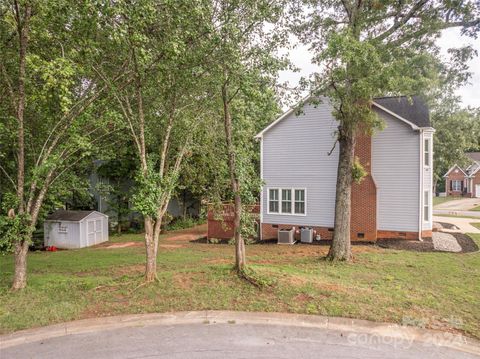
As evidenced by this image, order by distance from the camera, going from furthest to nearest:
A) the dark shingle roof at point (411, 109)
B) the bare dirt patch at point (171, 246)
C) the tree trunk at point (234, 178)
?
the bare dirt patch at point (171, 246) → the dark shingle roof at point (411, 109) → the tree trunk at point (234, 178)

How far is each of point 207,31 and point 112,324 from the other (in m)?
6.21

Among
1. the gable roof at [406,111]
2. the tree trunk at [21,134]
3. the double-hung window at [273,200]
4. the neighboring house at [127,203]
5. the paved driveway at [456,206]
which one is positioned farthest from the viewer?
the paved driveway at [456,206]

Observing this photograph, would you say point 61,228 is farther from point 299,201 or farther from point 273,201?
point 299,201

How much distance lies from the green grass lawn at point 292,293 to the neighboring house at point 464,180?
43.1 metres

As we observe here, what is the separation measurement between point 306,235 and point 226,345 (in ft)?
36.8

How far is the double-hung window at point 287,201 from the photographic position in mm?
16602

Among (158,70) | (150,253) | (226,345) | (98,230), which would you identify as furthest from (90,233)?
(226,345)

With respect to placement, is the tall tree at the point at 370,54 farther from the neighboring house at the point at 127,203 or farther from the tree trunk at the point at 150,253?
the neighboring house at the point at 127,203

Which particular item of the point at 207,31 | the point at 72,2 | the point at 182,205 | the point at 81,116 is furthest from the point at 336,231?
the point at 182,205

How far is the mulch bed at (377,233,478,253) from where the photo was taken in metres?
13.1

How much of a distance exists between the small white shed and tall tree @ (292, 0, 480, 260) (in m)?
13.6

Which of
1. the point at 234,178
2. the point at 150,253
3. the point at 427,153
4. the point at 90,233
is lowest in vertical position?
the point at 90,233

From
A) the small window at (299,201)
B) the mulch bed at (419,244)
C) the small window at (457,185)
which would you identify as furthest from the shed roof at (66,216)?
the small window at (457,185)

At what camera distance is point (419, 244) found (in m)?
13.9
